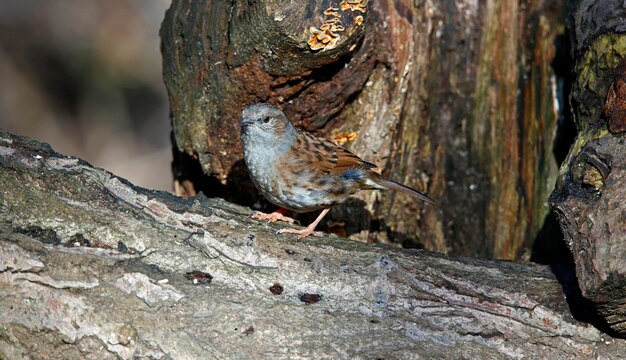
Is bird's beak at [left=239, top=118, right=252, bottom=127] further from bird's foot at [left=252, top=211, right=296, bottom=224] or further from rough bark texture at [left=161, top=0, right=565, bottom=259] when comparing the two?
bird's foot at [left=252, top=211, right=296, bottom=224]

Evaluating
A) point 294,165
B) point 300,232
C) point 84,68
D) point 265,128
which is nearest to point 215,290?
point 300,232

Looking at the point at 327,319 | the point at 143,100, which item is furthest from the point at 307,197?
the point at 143,100

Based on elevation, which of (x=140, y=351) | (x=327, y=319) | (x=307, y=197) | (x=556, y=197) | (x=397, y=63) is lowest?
(x=140, y=351)

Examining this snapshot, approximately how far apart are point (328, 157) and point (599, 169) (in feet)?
5.79

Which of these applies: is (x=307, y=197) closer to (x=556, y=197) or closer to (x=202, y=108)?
(x=202, y=108)

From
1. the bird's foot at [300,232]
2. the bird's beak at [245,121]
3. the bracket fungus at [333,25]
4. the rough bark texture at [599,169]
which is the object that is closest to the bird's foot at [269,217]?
the bird's foot at [300,232]

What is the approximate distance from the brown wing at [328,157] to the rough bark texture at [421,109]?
0.23 meters

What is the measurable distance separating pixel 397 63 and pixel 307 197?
1.06 metres

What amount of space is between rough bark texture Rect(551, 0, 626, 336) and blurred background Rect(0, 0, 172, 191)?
20.2 ft

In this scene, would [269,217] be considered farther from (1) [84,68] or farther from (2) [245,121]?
(1) [84,68]

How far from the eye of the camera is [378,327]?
3.81 metres

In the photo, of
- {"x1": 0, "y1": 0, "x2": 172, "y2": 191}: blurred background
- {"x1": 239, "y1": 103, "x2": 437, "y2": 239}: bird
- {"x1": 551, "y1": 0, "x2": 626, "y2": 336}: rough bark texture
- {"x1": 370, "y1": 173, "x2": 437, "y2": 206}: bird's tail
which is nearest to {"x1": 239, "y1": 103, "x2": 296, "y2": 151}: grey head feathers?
{"x1": 239, "y1": 103, "x2": 437, "y2": 239}: bird

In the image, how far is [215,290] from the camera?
12.4ft

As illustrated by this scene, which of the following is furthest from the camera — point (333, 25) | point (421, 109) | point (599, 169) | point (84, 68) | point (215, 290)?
point (84, 68)
